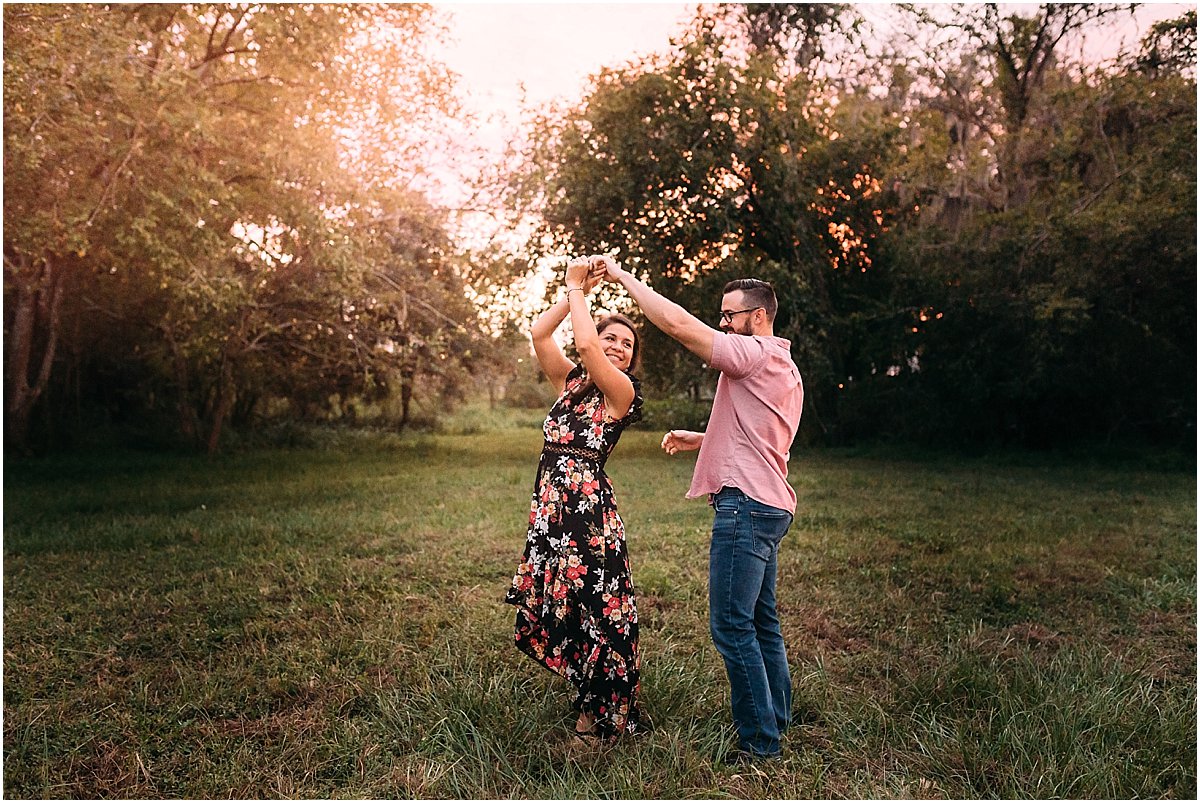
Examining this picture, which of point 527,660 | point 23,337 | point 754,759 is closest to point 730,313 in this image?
point 754,759

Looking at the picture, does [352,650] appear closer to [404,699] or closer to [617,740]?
[404,699]

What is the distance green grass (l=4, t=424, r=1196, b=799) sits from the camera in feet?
10.9

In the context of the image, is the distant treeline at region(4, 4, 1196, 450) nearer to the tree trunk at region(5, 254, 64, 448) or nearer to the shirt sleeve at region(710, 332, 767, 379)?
the tree trunk at region(5, 254, 64, 448)

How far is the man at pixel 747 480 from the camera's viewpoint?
3.21 metres

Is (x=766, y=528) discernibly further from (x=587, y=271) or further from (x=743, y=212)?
Result: (x=743, y=212)

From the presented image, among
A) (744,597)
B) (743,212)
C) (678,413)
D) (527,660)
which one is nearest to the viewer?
(744,597)

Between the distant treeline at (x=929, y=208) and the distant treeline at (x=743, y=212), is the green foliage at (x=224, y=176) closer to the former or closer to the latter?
the distant treeline at (x=743, y=212)

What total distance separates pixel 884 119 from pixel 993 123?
300cm

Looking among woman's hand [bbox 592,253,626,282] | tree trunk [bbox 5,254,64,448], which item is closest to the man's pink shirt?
woman's hand [bbox 592,253,626,282]

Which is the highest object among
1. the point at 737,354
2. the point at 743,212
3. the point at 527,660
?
the point at 743,212

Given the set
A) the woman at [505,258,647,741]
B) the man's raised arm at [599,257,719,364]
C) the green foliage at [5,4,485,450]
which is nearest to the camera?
the man's raised arm at [599,257,719,364]

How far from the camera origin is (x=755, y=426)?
3258mm

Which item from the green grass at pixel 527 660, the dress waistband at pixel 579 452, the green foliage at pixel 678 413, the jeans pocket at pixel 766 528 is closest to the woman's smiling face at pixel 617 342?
the dress waistband at pixel 579 452

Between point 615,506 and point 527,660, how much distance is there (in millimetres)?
1368
